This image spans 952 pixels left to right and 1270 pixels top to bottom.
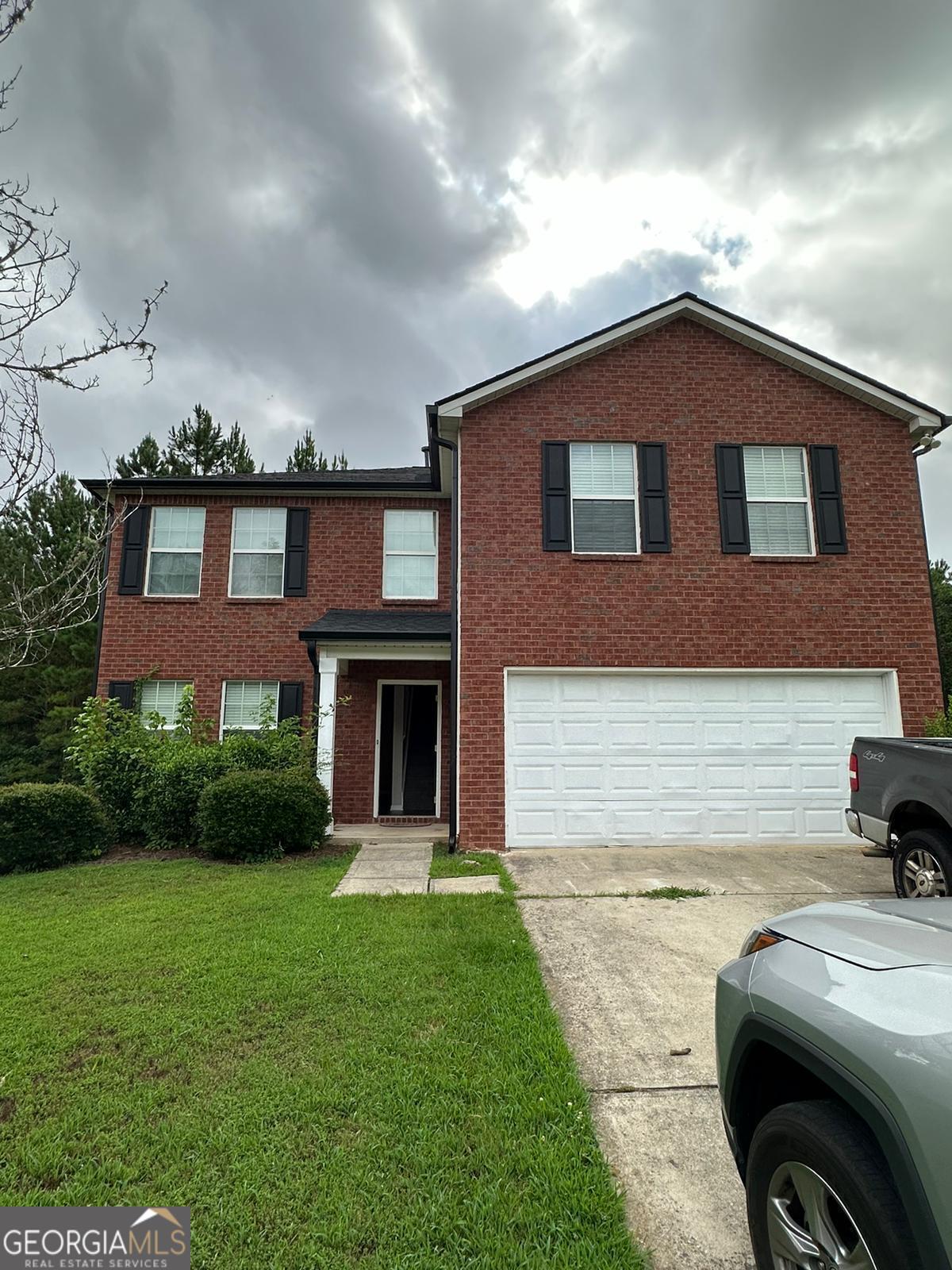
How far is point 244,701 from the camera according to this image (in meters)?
11.5

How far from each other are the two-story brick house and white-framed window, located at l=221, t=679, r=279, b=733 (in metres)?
1.69

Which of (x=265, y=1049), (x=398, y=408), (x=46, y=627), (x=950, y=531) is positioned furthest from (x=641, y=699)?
(x=950, y=531)

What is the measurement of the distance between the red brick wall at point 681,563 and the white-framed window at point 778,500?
0.22 m

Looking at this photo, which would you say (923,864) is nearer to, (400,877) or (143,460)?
(400,877)

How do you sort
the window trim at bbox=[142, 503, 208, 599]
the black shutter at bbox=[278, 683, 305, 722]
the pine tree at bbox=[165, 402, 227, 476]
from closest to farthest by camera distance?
the black shutter at bbox=[278, 683, 305, 722]
the window trim at bbox=[142, 503, 208, 599]
the pine tree at bbox=[165, 402, 227, 476]

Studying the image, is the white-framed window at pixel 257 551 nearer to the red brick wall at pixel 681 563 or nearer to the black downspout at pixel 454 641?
the black downspout at pixel 454 641

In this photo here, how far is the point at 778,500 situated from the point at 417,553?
623 centimetres

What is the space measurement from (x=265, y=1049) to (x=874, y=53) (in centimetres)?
1246

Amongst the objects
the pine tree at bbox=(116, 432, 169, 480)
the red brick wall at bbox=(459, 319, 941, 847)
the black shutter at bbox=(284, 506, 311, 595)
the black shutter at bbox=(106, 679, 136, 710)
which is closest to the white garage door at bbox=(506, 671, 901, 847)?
the red brick wall at bbox=(459, 319, 941, 847)

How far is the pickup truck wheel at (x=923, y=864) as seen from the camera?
4906mm

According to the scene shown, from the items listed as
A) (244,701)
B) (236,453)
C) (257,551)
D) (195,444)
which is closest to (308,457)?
(236,453)

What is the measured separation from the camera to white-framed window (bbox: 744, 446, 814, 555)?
920 centimetres

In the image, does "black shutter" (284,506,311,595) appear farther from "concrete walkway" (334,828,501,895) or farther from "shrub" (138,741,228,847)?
"concrete walkway" (334,828,501,895)

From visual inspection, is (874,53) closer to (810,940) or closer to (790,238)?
(790,238)
